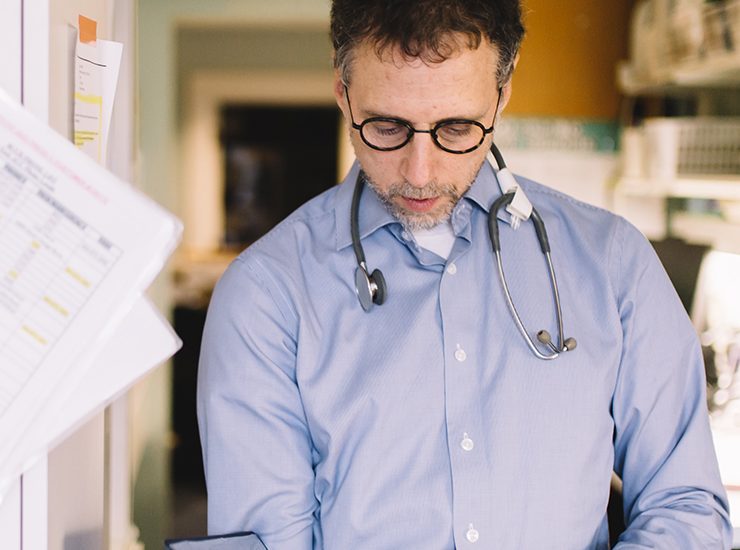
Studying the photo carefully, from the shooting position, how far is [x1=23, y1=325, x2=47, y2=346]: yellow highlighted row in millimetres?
796

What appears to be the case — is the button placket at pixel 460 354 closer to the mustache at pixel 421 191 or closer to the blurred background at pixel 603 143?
the mustache at pixel 421 191

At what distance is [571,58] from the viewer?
2.88 meters

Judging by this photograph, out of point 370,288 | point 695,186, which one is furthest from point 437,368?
point 695,186

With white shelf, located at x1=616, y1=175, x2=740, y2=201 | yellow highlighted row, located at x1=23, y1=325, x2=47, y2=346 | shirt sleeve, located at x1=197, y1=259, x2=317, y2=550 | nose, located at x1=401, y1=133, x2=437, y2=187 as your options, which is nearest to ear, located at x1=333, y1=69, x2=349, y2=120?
nose, located at x1=401, y1=133, x2=437, y2=187

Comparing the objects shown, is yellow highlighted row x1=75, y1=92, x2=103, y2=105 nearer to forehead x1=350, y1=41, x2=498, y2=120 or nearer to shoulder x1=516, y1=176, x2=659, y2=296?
A: forehead x1=350, y1=41, x2=498, y2=120

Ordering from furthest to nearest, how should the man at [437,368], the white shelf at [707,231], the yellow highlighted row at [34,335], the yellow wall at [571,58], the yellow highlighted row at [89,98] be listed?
the yellow wall at [571,58] < the white shelf at [707,231] < the man at [437,368] < the yellow highlighted row at [89,98] < the yellow highlighted row at [34,335]

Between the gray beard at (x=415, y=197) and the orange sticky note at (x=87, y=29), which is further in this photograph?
the gray beard at (x=415, y=197)

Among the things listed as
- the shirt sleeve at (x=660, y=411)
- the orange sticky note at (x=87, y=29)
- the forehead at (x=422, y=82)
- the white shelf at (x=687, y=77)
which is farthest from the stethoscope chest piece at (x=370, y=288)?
the white shelf at (x=687, y=77)

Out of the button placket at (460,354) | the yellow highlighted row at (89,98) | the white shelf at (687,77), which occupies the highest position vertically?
the white shelf at (687,77)

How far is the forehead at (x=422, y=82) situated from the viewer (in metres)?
1.06

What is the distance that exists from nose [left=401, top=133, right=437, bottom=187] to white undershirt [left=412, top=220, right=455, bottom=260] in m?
0.12

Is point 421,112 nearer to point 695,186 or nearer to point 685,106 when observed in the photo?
point 695,186

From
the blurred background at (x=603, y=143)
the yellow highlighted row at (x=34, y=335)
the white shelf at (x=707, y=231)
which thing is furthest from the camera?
the white shelf at (x=707, y=231)

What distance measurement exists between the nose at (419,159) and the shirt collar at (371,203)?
0.29ft
